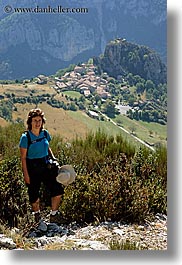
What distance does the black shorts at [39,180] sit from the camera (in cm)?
559

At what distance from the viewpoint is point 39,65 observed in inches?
230

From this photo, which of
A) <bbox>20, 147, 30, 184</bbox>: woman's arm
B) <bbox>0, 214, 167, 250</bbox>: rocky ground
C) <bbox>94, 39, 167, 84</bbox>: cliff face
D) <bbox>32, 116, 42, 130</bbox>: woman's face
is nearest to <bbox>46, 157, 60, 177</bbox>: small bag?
<bbox>20, 147, 30, 184</bbox>: woman's arm

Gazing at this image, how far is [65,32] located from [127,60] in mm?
633

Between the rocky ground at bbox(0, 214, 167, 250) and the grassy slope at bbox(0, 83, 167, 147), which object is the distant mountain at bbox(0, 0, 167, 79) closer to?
the grassy slope at bbox(0, 83, 167, 147)

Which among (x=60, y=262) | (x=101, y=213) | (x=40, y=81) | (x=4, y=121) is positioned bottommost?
(x=60, y=262)

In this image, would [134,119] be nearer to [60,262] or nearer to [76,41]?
[76,41]

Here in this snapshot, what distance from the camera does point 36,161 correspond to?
220 inches

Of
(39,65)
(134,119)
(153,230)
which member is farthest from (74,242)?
(39,65)

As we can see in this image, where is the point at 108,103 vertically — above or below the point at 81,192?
above

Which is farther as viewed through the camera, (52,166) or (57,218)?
(57,218)

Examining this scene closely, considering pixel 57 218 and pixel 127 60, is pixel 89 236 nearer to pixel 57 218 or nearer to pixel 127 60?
pixel 57 218

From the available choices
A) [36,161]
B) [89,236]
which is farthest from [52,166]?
[89,236]

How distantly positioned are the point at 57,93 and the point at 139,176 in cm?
112

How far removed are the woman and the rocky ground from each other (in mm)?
162
